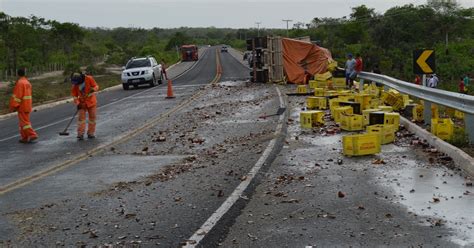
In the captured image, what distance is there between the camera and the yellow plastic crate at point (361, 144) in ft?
30.0

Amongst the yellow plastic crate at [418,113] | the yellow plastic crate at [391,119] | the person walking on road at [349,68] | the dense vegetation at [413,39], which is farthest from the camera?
the dense vegetation at [413,39]

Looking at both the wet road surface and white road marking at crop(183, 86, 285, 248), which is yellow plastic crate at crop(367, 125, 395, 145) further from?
white road marking at crop(183, 86, 285, 248)

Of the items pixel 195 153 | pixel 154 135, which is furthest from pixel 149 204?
pixel 154 135

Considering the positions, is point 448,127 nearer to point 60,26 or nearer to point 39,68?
point 39,68

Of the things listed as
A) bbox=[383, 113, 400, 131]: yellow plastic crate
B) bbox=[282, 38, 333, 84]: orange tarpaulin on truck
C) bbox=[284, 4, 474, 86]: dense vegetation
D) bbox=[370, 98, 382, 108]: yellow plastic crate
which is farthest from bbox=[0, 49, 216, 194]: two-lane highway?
bbox=[284, 4, 474, 86]: dense vegetation

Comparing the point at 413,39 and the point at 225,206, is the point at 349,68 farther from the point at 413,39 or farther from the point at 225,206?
the point at 413,39

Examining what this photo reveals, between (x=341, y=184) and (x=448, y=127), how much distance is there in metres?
3.33

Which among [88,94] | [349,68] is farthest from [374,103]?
[349,68]

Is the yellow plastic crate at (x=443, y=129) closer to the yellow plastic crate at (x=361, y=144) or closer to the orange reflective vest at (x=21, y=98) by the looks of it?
the yellow plastic crate at (x=361, y=144)

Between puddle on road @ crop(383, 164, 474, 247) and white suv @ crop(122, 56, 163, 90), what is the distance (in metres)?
25.6

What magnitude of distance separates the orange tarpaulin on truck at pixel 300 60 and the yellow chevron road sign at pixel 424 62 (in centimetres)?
1711

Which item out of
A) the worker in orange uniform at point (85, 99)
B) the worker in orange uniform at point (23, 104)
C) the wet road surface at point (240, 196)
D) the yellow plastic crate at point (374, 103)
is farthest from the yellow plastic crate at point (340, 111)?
the worker in orange uniform at point (23, 104)

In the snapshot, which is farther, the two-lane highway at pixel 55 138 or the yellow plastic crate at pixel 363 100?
the yellow plastic crate at pixel 363 100

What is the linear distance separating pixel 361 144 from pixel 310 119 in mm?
3594
